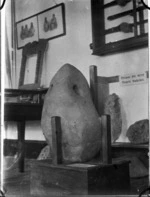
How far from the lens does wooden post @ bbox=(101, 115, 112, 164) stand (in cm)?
104

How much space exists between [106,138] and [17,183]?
0.30 m

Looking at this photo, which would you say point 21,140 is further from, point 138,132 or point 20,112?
point 138,132

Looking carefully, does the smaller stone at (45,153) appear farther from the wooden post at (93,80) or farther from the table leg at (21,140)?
the wooden post at (93,80)

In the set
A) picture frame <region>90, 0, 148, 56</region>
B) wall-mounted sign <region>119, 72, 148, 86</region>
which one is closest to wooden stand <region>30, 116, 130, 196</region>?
wall-mounted sign <region>119, 72, 148, 86</region>

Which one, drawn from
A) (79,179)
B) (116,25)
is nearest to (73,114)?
(79,179)

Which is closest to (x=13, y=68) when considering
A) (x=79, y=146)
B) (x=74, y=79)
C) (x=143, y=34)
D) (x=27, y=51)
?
(x=27, y=51)

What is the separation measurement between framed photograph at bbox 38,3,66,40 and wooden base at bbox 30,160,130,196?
0.42 metres

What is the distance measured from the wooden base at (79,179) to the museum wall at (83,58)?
0.11 m

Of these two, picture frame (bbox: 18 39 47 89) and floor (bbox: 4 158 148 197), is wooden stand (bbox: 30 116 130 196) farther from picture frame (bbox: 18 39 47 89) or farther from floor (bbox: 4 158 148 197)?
picture frame (bbox: 18 39 47 89)

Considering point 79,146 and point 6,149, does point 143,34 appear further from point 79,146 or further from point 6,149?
point 6,149

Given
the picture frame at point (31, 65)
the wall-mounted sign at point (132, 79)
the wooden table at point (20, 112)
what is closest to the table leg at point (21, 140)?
the wooden table at point (20, 112)

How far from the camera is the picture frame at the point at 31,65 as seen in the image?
1027mm

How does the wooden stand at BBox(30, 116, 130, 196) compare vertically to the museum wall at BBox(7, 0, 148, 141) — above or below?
below

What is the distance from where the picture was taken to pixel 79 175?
1018 millimetres
